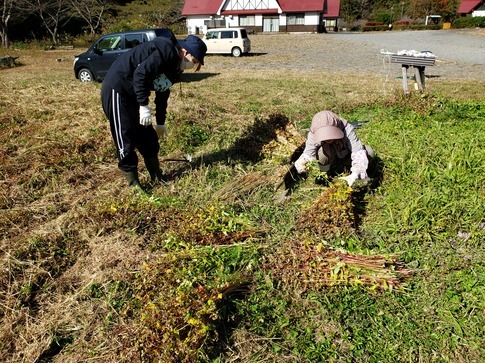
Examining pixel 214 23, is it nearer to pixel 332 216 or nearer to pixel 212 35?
pixel 212 35

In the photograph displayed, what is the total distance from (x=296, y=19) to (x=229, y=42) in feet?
72.6

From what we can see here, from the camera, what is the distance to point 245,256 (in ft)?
8.96

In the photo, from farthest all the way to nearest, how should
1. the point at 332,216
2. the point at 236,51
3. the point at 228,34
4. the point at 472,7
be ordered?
the point at 472,7, the point at 228,34, the point at 236,51, the point at 332,216

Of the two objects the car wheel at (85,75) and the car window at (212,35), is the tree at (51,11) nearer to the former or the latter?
the car window at (212,35)

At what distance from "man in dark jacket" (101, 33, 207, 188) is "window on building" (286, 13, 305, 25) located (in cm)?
3857

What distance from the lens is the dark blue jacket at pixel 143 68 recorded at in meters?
3.20

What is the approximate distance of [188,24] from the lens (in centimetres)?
4119

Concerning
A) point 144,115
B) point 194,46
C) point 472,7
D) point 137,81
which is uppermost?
point 472,7

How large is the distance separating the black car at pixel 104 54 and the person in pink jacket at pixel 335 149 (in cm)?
834

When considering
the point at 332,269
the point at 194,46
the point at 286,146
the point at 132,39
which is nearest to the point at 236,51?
the point at 132,39

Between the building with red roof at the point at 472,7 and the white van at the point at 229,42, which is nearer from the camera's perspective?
the white van at the point at 229,42

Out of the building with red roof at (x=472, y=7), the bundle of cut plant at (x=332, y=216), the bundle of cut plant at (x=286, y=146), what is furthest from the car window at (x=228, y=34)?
the building with red roof at (x=472, y=7)

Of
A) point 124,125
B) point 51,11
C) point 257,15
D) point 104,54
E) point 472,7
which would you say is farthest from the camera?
point 472,7

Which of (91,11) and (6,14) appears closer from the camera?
(6,14)
